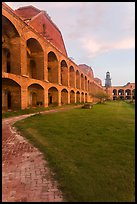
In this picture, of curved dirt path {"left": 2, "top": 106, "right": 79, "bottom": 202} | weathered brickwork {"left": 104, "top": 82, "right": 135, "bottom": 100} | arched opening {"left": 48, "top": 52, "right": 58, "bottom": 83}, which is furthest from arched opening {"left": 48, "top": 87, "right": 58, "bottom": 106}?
weathered brickwork {"left": 104, "top": 82, "right": 135, "bottom": 100}

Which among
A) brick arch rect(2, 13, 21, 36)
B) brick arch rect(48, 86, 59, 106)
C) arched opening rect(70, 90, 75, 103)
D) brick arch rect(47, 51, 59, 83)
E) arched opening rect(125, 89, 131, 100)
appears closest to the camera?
brick arch rect(2, 13, 21, 36)

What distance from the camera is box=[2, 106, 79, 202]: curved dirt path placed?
3139 millimetres

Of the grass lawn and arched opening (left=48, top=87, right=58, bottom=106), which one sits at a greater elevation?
arched opening (left=48, top=87, right=58, bottom=106)

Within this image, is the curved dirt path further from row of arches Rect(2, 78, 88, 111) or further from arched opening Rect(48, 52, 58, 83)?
arched opening Rect(48, 52, 58, 83)

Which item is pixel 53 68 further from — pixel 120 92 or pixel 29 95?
pixel 120 92

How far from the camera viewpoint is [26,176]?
381cm

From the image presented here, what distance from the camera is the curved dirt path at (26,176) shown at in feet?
10.3

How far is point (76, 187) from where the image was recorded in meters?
3.27

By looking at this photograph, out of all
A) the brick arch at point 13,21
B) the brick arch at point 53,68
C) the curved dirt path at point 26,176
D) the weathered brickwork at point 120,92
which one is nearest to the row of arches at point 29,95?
the brick arch at point 53,68

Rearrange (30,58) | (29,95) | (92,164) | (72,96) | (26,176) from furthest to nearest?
(72,96) → (29,95) → (30,58) → (92,164) → (26,176)

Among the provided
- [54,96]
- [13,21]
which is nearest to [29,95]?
[54,96]

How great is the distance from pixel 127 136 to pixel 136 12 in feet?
15.4

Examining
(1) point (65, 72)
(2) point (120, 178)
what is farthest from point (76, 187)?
(1) point (65, 72)

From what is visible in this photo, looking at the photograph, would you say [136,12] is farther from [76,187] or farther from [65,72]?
[65,72]
